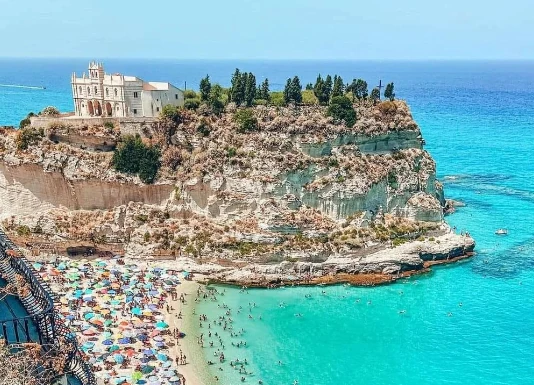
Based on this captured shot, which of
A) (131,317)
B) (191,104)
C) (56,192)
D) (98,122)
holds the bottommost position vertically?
(131,317)

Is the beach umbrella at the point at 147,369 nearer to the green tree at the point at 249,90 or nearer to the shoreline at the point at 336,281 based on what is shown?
the shoreline at the point at 336,281

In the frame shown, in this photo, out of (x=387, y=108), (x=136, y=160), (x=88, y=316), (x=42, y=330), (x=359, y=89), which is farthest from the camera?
(x=359, y=89)

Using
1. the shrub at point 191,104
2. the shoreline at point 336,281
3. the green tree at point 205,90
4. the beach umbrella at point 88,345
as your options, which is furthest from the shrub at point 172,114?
the beach umbrella at point 88,345

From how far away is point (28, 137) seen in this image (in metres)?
59.7

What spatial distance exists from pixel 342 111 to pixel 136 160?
83.9ft

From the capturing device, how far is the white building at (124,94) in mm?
64125

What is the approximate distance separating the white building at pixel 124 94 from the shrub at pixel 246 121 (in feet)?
35.2

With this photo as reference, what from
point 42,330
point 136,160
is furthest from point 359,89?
point 42,330

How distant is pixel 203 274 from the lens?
53969 millimetres

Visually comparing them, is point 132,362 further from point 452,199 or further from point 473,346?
point 452,199

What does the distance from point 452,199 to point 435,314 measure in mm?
36233

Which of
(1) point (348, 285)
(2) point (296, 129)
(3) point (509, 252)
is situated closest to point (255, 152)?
(2) point (296, 129)

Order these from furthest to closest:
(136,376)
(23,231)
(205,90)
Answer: (205,90), (23,231), (136,376)

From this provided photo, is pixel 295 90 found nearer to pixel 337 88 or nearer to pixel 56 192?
pixel 337 88
